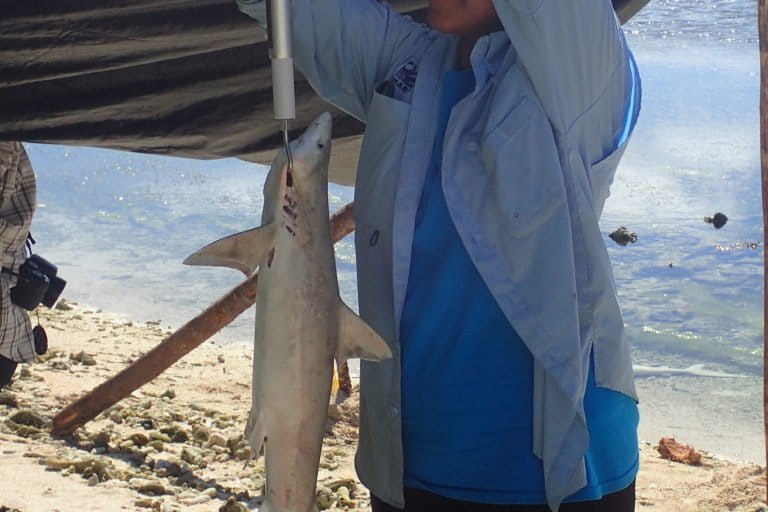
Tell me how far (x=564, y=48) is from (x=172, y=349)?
11.8 ft

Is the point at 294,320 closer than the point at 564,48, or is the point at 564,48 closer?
the point at 294,320

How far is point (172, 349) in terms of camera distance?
555 cm

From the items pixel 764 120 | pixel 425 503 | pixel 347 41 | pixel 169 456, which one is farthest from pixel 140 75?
pixel 764 120

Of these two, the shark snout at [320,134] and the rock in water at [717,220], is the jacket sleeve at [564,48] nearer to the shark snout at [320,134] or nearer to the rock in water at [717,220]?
the shark snout at [320,134]

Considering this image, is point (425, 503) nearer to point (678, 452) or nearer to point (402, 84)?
point (402, 84)

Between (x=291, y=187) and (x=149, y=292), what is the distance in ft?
27.1

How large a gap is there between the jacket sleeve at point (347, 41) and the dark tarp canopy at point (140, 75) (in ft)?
2.49

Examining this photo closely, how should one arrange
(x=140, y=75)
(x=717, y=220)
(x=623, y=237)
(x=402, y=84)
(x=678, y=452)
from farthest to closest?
(x=717, y=220)
(x=623, y=237)
(x=678, y=452)
(x=140, y=75)
(x=402, y=84)

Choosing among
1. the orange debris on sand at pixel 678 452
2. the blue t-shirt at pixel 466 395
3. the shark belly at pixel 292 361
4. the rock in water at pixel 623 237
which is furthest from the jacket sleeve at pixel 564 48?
the rock in water at pixel 623 237

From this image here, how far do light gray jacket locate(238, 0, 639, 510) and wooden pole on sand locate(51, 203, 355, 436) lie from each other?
2735 mm

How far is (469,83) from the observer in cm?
249

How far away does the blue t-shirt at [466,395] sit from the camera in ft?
7.66

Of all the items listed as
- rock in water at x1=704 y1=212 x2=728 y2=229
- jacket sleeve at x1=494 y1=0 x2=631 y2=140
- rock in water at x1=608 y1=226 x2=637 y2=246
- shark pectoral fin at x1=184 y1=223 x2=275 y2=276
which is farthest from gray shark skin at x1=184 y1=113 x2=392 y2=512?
rock in water at x1=704 y1=212 x2=728 y2=229

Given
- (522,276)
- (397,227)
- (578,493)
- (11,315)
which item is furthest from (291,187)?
(11,315)
